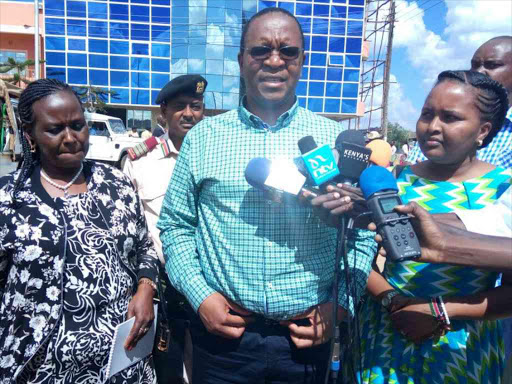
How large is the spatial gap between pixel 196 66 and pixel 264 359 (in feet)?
105

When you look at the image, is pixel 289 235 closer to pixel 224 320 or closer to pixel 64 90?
pixel 224 320

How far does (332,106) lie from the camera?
112 feet

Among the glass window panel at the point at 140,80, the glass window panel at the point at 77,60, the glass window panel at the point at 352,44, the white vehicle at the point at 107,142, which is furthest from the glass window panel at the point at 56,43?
the glass window panel at the point at 352,44

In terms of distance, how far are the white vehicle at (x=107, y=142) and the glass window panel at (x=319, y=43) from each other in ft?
78.4

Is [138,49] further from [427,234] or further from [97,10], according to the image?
[427,234]

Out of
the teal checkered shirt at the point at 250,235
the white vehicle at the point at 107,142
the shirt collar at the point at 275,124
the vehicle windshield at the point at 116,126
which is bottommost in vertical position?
the white vehicle at the point at 107,142

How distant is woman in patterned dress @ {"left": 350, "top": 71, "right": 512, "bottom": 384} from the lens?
1405 mm

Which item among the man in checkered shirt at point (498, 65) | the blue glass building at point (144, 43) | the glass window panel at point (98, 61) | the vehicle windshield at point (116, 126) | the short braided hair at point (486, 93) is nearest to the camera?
the short braided hair at point (486, 93)

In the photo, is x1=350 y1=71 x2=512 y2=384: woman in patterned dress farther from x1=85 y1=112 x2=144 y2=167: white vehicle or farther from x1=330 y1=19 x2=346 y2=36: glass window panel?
x1=330 y1=19 x2=346 y2=36: glass window panel

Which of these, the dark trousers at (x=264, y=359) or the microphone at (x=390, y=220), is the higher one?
the microphone at (x=390, y=220)

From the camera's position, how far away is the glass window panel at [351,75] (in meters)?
34.0

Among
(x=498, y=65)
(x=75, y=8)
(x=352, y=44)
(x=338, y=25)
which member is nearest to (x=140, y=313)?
(x=498, y=65)

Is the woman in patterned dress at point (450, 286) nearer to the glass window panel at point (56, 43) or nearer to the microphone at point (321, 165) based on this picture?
the microphone at point (321, 165)

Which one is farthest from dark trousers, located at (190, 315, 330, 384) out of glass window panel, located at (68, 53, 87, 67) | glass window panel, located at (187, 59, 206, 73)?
glass window panel, located at (68, 53, 87, 67)
